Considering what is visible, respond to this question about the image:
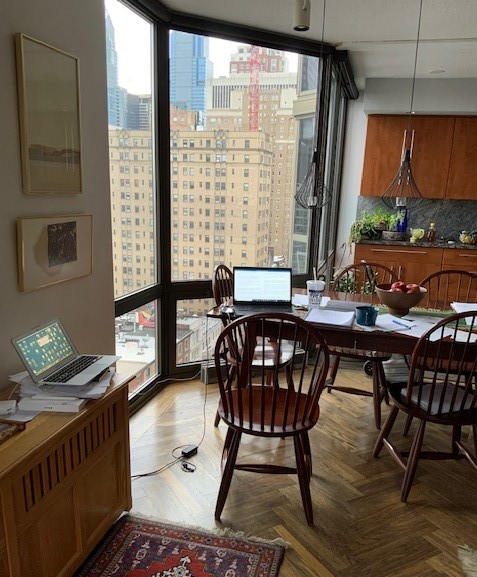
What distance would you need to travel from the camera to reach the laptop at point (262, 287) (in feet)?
8.58

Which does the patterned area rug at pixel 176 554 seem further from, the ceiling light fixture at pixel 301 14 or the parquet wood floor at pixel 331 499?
the ceiling light fixture at pixel 301 14

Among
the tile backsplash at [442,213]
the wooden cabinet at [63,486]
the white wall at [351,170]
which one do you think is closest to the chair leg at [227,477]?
the wooden cabinet at [63,486]

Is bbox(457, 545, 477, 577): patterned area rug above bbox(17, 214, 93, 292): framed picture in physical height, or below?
below

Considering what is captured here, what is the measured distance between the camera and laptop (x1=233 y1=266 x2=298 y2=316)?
8.58 ft

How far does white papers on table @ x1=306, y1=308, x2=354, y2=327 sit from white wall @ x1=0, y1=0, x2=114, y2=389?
1.05 meters

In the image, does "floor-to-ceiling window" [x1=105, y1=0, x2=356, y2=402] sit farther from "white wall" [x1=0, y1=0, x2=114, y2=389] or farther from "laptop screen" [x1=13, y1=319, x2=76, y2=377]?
"laptop screen" [x1=13, y1=319, x2=76, y2=377]

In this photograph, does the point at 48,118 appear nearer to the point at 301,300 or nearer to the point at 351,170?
the point at 301,300

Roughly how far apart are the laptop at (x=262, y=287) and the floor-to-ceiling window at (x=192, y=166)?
2.28ft

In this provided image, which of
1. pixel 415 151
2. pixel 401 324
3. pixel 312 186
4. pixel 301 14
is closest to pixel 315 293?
pixel 401 324

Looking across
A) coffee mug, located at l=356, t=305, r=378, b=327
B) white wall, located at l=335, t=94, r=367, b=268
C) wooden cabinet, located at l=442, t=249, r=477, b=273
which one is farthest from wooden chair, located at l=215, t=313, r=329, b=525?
white wall, located at l=335, t=94, r=367, b=268

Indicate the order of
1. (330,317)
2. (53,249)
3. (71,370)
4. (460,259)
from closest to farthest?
(71,370)
(53,249)
(330,317)
(460,259)

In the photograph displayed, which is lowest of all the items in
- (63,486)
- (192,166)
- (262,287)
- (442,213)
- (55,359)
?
(63,486)

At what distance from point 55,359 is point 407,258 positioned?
398 centimetres

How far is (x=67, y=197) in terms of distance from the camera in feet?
6.48
